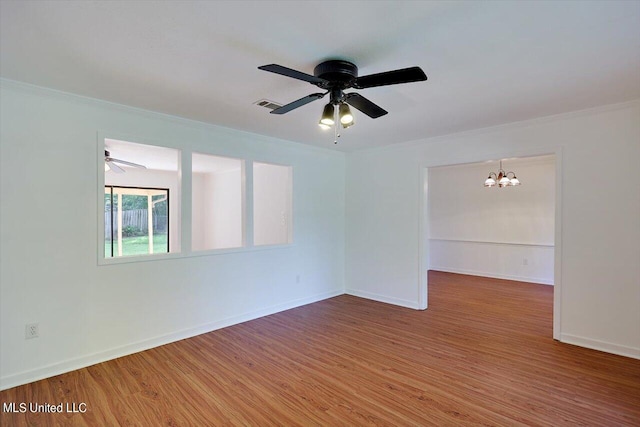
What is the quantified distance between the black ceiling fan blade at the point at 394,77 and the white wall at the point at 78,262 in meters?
2.49

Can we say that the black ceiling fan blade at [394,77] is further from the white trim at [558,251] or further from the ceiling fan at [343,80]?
the white trim at [558,251]

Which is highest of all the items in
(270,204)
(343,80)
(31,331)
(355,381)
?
(343,80)

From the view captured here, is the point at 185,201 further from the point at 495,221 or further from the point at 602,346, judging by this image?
the point at 495,221

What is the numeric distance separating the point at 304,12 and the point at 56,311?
10.5 feet

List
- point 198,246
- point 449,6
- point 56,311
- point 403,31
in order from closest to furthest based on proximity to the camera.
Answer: point 449,6
point 403,31
point 56,311
point 198,246

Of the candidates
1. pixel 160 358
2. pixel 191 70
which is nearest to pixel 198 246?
pixel 160 358

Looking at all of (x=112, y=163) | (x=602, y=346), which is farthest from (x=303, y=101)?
(x=602, y=346)

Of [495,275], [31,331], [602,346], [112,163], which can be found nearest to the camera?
[31,331]

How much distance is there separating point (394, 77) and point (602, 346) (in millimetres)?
3561

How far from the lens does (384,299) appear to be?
514cm

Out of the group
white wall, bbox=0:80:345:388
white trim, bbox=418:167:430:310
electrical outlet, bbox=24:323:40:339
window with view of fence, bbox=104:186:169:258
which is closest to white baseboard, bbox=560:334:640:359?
white trim, bbox=418:167:430:310

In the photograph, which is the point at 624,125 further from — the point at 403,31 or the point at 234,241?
the point at 234,241

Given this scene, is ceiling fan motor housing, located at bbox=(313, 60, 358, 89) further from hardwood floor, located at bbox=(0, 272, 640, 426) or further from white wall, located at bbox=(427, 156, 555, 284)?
white wall, located at bbox=(427, 156, 555, 284)

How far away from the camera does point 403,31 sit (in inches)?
73.7
